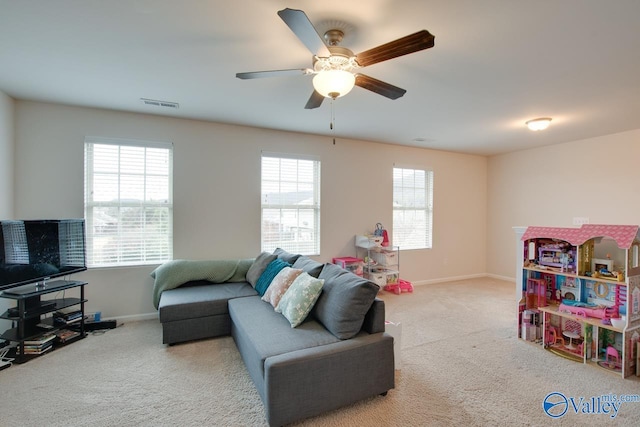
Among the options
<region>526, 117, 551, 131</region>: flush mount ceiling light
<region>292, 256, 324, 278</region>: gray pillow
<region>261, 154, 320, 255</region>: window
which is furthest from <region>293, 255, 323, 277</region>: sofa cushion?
<region>526, 117, 551, 131</region>: flush mount ceiling light

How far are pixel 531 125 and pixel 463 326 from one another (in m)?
2.70

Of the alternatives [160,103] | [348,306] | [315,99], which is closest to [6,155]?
[160,103]

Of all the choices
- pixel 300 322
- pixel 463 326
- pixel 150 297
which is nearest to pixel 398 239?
pixel 463 326

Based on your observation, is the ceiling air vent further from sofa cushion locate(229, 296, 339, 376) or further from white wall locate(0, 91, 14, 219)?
sofa cushion locate(229, 296, 339, 376)

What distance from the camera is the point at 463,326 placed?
3.48 metres

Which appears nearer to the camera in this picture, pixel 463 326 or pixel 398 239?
pixel 463 326

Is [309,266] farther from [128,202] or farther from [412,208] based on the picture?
[412,208]

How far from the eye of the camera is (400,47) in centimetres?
160

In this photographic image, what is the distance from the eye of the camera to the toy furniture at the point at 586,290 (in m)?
2.47

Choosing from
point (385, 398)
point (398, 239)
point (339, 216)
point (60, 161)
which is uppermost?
point (60, 161)

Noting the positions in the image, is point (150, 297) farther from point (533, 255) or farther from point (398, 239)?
point (533, 255)

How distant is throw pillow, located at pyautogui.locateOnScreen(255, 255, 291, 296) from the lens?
3.17 meters

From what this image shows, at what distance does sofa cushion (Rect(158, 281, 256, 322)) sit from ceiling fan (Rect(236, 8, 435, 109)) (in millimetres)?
2240

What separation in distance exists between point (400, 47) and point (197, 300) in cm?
287
